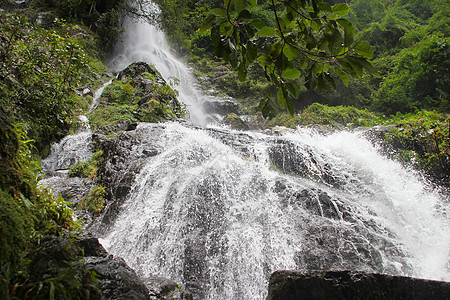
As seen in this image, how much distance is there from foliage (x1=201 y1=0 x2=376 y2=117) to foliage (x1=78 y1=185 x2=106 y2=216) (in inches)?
190

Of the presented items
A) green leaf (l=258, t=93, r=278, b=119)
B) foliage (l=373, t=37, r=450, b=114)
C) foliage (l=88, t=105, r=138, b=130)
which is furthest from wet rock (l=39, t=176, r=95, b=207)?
foliage (l=373, t=37, r=450, b=114)

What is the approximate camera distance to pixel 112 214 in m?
4.86

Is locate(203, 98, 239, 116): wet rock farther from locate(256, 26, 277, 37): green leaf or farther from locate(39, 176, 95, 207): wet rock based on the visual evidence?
locate(256, 26, 277, 37): green leaf

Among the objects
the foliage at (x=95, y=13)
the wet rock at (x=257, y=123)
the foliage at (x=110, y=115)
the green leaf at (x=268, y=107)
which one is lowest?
the green leaf at (x=268, y=107)

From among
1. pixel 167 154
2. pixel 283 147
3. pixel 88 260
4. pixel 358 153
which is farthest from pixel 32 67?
pixel 358 153

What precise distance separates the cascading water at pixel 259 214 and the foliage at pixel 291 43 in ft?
10.2

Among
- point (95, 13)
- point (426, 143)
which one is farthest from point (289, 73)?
point (95, 13)

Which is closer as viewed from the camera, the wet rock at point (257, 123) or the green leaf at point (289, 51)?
the green leaf at point (289, 51)

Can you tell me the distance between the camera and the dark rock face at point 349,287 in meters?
2.17

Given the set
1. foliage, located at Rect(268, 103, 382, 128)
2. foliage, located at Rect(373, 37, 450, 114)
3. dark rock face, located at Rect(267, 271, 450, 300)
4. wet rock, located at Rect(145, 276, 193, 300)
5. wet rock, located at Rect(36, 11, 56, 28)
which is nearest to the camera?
dark rock face, located at Rect(267, 271, 450, 300)

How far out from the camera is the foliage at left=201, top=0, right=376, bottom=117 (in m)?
1.22

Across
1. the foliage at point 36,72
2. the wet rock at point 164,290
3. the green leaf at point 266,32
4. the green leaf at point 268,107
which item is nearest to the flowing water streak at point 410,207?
the wet rock at point 164,290

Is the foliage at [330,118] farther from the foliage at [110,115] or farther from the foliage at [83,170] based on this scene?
the foliage at [83,170]

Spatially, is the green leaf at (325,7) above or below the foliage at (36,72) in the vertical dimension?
below
